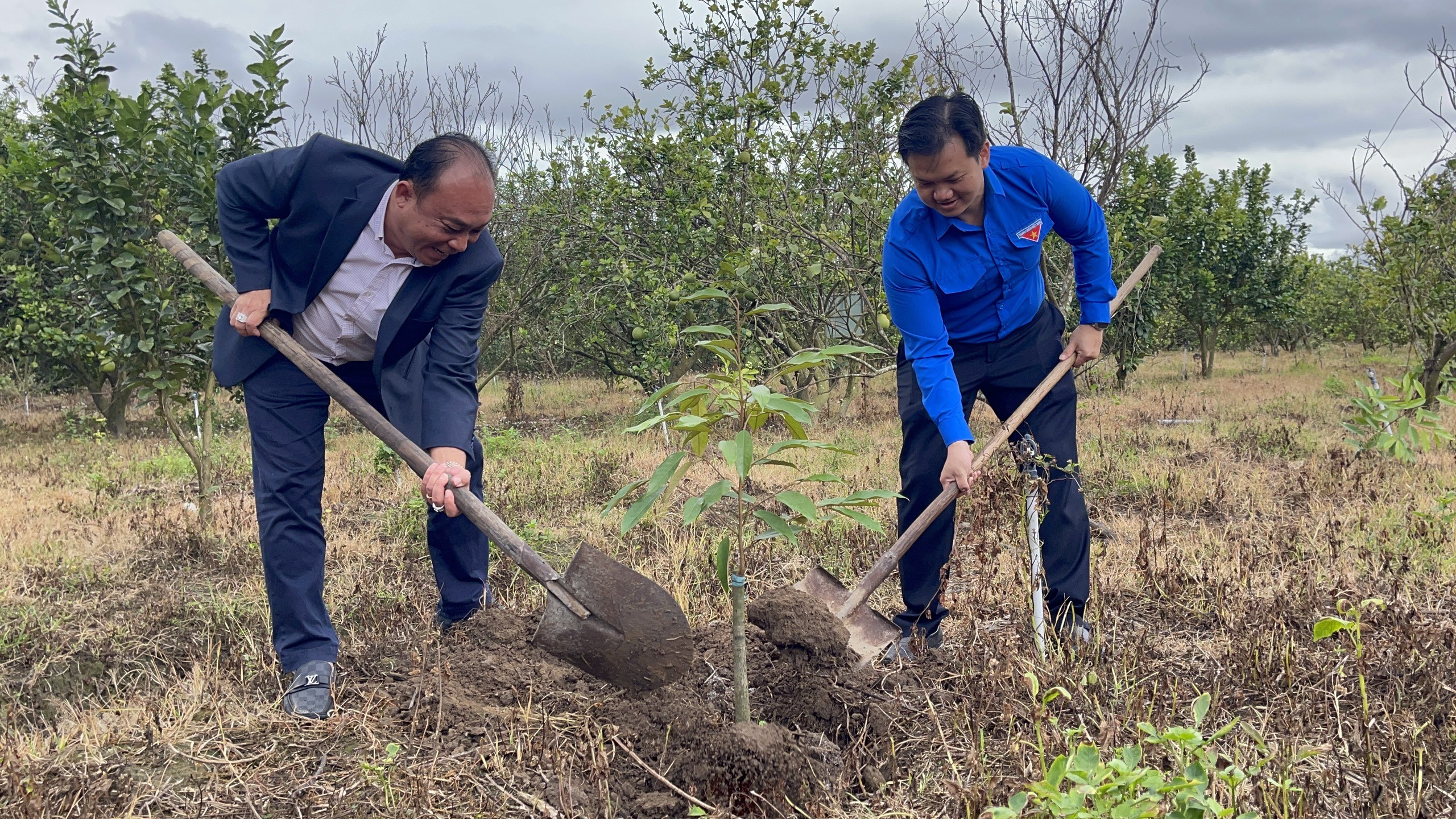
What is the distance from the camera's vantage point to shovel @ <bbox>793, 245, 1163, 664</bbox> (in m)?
2.77

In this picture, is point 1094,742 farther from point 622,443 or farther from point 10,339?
point 10,339

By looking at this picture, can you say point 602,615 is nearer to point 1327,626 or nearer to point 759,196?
point 1327,626

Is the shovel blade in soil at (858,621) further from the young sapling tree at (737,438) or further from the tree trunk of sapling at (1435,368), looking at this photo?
the tree trunk of sapling at (1435,368)

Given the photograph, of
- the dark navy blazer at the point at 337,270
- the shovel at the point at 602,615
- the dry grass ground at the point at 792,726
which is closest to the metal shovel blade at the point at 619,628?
the shovel at the point at 602,615

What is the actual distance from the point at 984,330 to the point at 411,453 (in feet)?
6.07

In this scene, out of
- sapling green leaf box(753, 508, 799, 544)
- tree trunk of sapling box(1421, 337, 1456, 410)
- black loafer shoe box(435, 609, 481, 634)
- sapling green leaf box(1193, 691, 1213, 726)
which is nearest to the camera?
sapling green leaf box(1193, 691, 1213, 726)

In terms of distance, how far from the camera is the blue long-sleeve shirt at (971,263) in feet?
9.29

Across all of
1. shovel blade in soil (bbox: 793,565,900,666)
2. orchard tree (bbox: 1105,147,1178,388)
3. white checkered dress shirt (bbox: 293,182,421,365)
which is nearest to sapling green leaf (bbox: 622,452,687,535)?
shovel blade in soil (bbox: 793,565,900,666)

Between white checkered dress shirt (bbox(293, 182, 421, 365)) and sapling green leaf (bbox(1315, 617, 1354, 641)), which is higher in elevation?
white checkered dress shirt (bbox(293, 182, 421, 365))

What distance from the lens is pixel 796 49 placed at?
7191 mm

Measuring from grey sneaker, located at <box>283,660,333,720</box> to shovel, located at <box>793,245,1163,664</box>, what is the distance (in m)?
1.47

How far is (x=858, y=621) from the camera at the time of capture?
2.84 metres

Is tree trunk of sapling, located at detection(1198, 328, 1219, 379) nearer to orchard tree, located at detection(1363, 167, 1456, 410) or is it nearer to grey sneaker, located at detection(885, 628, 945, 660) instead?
orchard tree, located at detection(1363, 167, 1456, 410)

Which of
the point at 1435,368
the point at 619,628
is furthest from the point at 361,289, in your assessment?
the point at 1435,368
